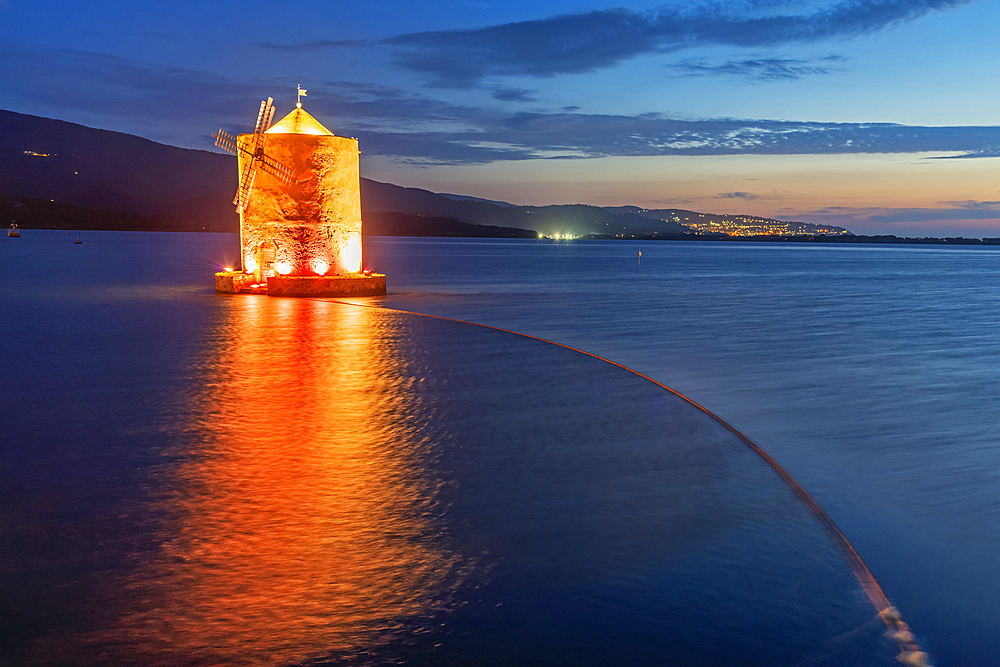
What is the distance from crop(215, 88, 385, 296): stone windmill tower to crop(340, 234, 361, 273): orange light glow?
0.09 ft

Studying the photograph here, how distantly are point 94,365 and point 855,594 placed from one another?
8886 mm

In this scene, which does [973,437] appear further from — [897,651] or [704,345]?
[704,345]

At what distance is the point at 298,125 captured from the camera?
20453 millimetres

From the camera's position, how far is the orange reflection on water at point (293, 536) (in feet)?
10.4

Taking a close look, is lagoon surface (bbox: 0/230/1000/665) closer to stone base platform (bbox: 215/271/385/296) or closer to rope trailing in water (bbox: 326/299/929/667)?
rope trailing in water (bbox: 326/299/929/667)

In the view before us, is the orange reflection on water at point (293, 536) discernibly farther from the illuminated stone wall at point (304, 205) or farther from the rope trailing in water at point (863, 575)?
the illuminated stone wall at point (304, 205)

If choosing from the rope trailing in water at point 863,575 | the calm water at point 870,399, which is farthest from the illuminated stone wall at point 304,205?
the rope trailing in water at point 863,575

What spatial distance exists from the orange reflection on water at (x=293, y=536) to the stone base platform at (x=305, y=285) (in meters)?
12.6

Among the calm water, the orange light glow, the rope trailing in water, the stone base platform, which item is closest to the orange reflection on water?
the rope trailing in water

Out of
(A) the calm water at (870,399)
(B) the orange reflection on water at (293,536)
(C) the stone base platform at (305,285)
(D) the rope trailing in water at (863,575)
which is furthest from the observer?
(C) the stone base platform at (305,285)

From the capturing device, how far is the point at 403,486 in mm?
4957

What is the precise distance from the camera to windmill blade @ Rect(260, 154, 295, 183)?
19519mm

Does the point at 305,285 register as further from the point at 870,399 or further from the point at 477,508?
the point at 477,508

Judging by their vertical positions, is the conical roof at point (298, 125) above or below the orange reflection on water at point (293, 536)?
above
